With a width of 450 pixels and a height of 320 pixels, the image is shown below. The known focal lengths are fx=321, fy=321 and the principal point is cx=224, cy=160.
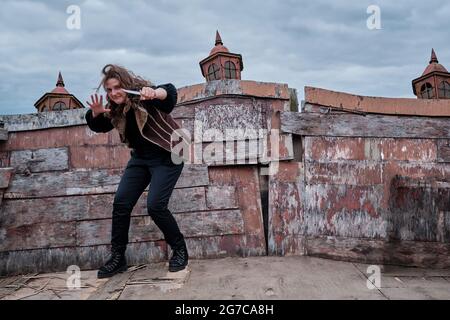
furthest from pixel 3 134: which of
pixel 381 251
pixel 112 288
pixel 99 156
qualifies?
pixel 381 251

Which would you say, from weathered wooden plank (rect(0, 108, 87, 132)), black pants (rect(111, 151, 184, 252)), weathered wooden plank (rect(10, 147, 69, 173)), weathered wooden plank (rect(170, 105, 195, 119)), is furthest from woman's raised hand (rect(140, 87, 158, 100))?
weathered wooden plank (rect(10, 147, 69, 173))

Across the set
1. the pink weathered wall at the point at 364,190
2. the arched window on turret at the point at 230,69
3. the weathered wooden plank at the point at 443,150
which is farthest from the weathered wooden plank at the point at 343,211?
the arched window on turret at the point at 230,69

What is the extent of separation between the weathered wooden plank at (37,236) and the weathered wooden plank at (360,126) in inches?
92.9

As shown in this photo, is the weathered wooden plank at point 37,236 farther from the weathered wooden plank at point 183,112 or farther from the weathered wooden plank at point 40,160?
the weathered wooden plank at point 183,112

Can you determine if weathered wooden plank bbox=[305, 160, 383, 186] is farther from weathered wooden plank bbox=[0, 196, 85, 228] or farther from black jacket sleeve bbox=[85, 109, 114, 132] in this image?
weathered wooden plank bbox=[0, 196, 85, 228]

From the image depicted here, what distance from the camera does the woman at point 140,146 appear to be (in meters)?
2.45

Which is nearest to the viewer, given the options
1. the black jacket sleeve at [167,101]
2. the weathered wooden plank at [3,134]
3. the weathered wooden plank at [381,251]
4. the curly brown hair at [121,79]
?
the black jacket sleeve at [167,101]

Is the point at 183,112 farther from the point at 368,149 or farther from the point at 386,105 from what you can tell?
the point at 386,105

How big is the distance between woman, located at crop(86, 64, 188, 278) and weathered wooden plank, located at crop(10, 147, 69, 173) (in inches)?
38.1

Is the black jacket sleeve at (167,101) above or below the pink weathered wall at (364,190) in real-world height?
above

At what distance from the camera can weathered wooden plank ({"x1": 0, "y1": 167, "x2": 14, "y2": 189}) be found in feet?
10.3

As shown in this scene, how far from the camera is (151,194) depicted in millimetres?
2457

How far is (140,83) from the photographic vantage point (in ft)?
8.53

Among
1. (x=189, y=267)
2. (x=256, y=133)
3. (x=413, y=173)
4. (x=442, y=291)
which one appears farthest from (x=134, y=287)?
(x=413, y=173)
